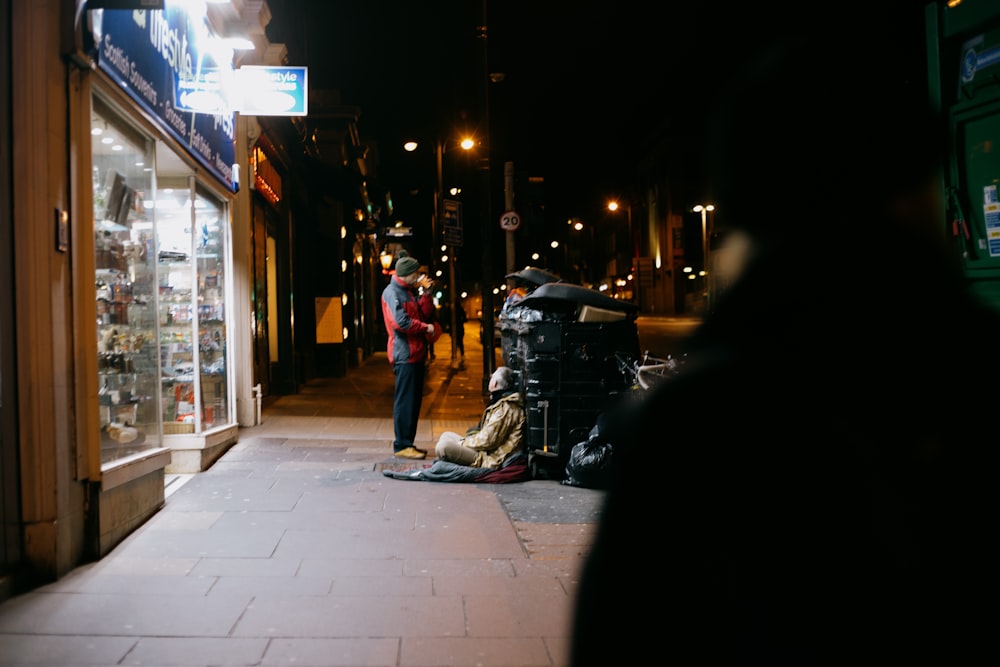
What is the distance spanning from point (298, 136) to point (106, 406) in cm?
1090

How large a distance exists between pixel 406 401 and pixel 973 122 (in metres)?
5.94

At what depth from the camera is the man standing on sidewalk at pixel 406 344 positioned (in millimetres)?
8750

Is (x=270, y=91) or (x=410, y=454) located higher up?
(x=270, y=91)

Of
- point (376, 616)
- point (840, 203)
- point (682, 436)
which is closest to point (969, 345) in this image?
point (840, 203)

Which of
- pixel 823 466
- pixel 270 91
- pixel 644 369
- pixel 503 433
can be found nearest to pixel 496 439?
pixel 503 433

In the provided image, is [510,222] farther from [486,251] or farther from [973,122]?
[973,122]

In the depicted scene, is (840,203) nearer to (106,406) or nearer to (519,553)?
(519,553)

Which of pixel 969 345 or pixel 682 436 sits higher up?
pixel 969 345

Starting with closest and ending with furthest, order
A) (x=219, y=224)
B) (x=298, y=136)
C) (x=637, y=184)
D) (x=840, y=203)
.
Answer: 1. (x=840, y=203)
2. (x=219, y=224)
3. (x=298, y=136)
4. (x=637, y=184)

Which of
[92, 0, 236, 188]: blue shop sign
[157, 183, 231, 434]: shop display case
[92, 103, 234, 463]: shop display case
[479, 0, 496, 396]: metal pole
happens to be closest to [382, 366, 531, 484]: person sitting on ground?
[157, 183, 231, 434]: shop display case

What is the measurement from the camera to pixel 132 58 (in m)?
5.88

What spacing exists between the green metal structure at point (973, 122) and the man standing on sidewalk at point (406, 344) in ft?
17.1

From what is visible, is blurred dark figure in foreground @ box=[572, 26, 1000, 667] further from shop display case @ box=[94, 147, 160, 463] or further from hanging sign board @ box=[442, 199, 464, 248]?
hanging sign board @ box=[442, 199, 464, 248]

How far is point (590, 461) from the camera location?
745cm
